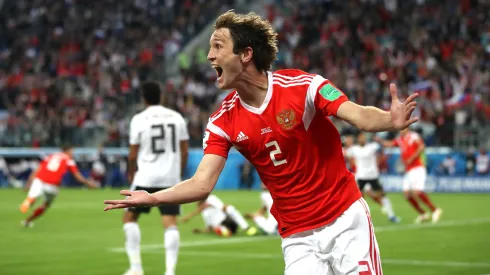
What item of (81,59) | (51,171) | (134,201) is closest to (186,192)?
(134,201)

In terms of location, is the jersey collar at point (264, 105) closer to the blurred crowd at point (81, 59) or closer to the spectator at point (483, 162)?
the spectator at point (483, 162)

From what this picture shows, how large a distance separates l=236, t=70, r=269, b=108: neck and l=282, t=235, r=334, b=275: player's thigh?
909 mm

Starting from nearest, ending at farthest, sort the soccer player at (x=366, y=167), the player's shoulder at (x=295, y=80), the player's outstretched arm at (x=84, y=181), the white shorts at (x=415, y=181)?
the player's shoulder at (x=295, y=80) < the player's outstretched arm at (x=84, y=181) < the white shorts at (x=415, y=181) < the soccer player at (x=366, y=167)

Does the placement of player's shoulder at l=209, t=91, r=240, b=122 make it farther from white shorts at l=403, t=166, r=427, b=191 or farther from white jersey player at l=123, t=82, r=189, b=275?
white shorts at l=403, t=166, r=427, b=191

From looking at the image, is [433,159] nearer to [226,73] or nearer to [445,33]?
[445,33]

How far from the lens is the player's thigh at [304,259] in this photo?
525 centimetres

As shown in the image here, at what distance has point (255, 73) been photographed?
5367 mm

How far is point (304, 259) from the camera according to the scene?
530cm

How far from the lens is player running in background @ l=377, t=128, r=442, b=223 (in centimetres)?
1934

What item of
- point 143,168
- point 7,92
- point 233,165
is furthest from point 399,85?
point 143,168

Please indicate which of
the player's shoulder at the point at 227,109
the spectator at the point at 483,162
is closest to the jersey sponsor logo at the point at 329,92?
the player's shoulder at the point at 227,109

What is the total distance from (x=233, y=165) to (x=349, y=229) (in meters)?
27.9

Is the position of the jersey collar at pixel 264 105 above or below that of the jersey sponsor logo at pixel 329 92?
below

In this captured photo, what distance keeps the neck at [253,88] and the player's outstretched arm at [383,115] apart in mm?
696
